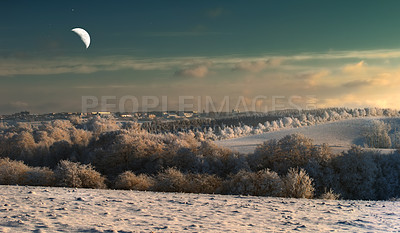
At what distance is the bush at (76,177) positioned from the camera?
1834 centimetres

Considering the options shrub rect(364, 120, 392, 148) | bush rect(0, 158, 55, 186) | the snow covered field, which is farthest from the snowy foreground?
shrub rect(364, 120, 392, 148)

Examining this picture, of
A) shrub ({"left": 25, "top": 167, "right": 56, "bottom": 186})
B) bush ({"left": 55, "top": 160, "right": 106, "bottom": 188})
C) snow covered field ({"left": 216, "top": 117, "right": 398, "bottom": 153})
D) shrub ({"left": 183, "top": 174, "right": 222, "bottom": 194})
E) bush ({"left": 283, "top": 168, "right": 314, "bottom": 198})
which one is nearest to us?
bush ({"left": 283, "top": 168, "right": 314, "bottom": 198})

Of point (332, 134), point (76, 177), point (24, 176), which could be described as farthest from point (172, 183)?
point (332, 134)

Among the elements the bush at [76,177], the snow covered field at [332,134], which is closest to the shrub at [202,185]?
the bush at [76,177]

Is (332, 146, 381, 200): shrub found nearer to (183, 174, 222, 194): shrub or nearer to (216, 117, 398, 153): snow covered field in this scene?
(183, 174, 222, 194): shrub

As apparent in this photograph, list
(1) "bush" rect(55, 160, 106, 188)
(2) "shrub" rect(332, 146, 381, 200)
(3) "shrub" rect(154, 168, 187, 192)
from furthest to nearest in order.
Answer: (2) "shrub" rect(332, 146, 381, 200) < (3) "shrub" rect(154, 168, 187, 192) < (1) "bush" rect(55, 160, 106, 188)

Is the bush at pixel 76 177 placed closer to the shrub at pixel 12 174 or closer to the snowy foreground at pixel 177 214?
the shrub at pixel 12 174

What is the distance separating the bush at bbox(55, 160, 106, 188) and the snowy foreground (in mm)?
4056

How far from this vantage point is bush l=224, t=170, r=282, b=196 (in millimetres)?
17422

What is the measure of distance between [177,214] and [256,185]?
320 inches

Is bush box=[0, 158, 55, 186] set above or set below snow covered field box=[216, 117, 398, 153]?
below

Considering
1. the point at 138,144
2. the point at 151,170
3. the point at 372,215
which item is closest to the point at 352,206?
the point at 372,215

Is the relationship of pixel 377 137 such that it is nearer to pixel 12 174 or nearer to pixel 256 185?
pixel 256 185

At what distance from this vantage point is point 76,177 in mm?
18406
